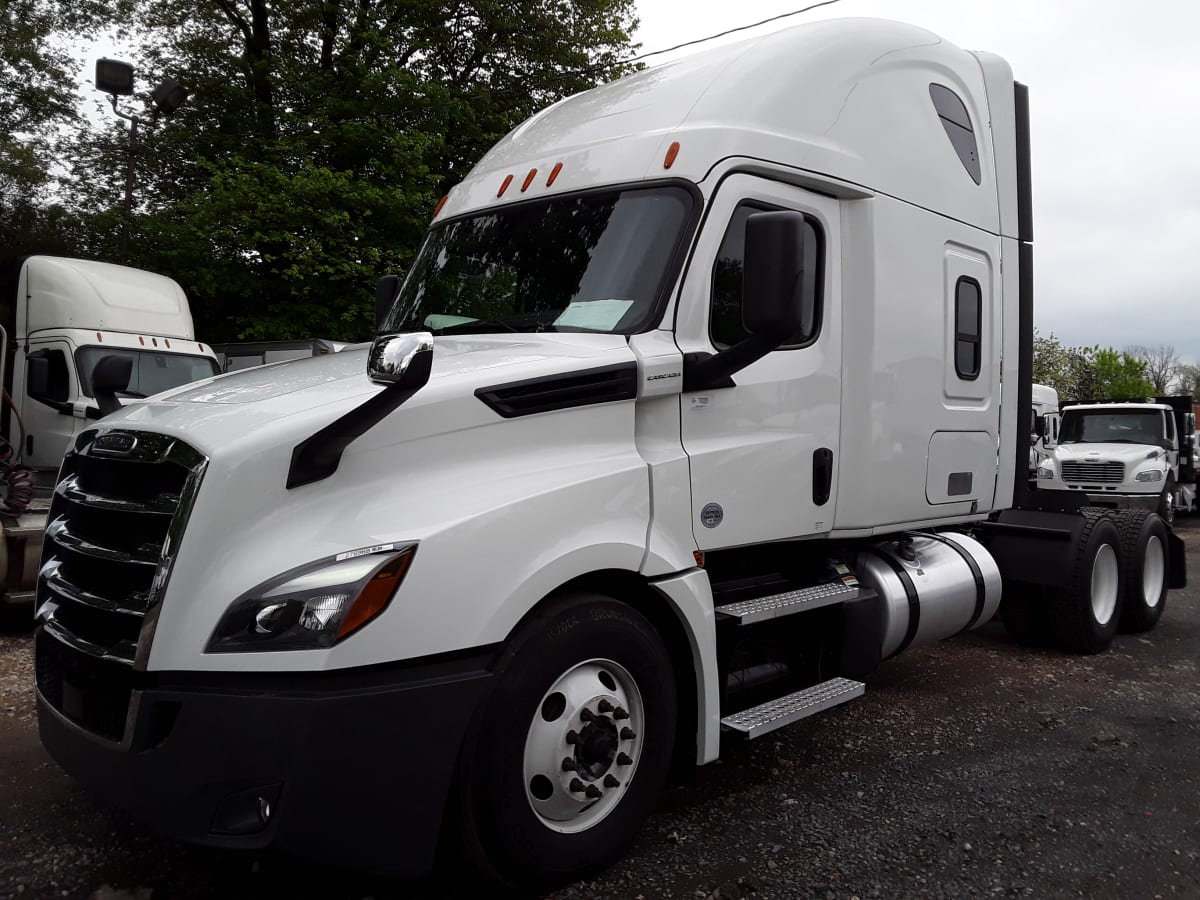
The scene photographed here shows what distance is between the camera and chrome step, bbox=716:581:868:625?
12.4 ft

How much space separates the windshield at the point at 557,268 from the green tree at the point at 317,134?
11.1 metres

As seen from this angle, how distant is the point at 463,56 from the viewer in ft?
60.2

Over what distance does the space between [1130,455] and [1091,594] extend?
12.0 metres

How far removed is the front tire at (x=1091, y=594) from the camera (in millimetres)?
6465

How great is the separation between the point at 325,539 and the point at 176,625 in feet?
1.56

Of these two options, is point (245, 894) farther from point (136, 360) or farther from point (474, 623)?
point (136, 360)

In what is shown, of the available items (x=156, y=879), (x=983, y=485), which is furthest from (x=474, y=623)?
(x=983, y=485)

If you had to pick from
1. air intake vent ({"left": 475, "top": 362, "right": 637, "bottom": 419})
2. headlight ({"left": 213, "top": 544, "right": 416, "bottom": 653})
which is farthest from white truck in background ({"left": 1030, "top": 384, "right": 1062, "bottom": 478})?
headlight ({"left": 213, "top": 544, "right": 416, "bottom": 653})

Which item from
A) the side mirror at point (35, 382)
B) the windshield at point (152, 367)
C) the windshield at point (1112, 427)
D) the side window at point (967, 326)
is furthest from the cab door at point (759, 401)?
the windshield at point (1112, 427)

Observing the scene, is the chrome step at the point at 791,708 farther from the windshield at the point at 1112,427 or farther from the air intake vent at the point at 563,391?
the windshield at the point at 1112,427

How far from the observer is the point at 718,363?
11.6 feet

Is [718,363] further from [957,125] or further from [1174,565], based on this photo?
[1174,565]

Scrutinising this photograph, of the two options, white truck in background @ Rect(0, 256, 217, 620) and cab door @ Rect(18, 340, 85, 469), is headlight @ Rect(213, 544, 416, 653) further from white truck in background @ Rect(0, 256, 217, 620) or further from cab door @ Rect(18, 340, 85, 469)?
cab door @ Rect(18, 340, 85, 469)

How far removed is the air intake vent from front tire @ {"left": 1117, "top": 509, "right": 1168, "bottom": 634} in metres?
5.64
